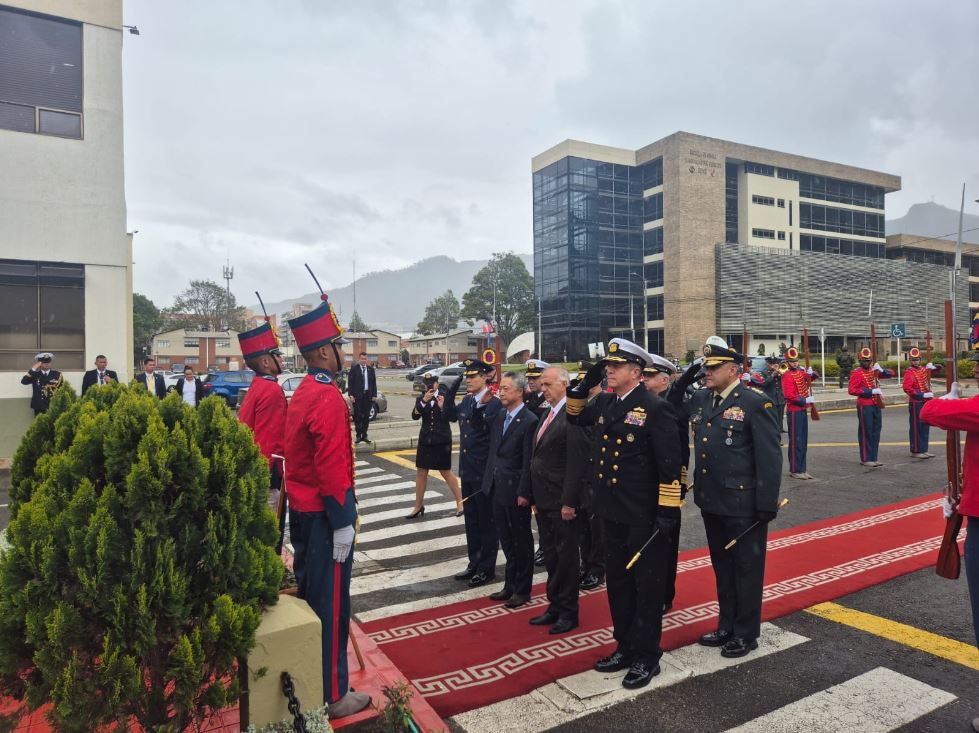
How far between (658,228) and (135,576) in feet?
200

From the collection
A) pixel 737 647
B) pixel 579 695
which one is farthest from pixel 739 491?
pixel 579 695

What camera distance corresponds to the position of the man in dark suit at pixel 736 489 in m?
4.26

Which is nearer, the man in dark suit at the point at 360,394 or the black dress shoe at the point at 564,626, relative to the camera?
the black dress shoe at the point at 564,626

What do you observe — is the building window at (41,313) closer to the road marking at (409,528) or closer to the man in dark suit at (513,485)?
the road marking at (409,528)

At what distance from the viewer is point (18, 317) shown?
12.2 meters

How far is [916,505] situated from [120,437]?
926 cm

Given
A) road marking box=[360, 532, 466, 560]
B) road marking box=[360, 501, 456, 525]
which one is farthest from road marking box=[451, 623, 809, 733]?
road marking box=[360, 501, 456, 525]

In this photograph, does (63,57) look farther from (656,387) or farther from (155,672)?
(155,672)

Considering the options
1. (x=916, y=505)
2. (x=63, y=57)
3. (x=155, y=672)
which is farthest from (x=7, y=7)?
(x=916, y=505)

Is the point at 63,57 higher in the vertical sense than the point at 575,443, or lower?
higher

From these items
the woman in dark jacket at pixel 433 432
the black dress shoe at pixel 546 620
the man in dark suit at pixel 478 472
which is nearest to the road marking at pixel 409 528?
the woman in dark jacket at pixel 433 432

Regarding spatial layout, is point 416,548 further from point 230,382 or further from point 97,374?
point 230,382

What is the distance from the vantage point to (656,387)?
22.6ft

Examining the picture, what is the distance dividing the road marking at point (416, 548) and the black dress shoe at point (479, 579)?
1.09m
